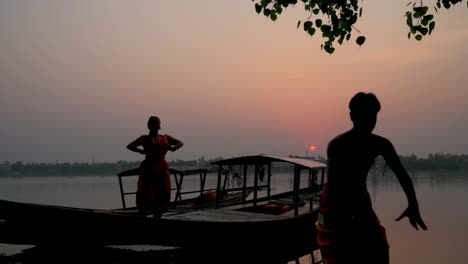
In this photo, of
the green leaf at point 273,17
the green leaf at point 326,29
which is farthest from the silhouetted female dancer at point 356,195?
the green leaf at point 273,17

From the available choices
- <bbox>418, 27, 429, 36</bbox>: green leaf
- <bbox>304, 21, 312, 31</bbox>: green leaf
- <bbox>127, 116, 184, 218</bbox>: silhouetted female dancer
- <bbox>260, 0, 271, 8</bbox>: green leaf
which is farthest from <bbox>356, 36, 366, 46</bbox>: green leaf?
<bbox>127, 116, 184, 218</bbox>: silhouetted female dancer

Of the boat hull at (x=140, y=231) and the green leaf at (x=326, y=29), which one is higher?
the green leaf at (x=326, y=29)

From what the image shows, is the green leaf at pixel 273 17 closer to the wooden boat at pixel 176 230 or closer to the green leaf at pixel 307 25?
the green leaf at pixel 307 25

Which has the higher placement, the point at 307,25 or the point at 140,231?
the point at 307,25

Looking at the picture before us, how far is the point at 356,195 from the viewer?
349 centimetres

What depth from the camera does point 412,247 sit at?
2406 cm

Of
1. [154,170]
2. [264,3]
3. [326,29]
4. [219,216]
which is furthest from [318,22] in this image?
[219,216]

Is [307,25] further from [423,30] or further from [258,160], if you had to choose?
[258,160]

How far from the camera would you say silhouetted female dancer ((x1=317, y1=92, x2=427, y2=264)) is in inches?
134

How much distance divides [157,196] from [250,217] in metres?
2.25

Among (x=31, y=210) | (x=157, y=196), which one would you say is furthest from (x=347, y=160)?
(x=157, y=196)

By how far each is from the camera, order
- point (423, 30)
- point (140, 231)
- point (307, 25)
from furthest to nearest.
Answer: point (140, 231)
point (307, 25)
point (423, 30)

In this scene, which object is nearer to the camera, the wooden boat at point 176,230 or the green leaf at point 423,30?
the green leaf at point 423,30

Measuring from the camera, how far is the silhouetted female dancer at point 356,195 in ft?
11.2
